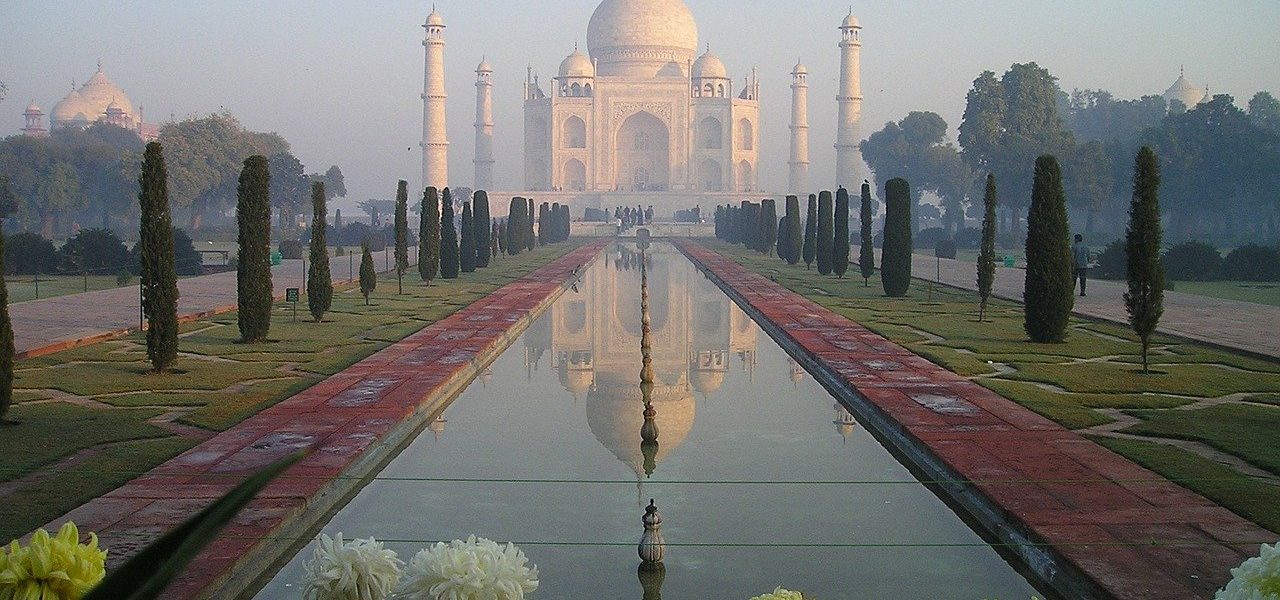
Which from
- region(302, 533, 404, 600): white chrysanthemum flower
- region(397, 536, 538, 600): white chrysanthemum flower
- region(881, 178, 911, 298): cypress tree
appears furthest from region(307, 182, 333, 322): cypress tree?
region(397, 536, 538, 600): white chrysanthemum flower

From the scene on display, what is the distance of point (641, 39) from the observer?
47969 mm

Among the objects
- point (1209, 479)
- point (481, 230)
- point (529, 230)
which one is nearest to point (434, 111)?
point (529, 230)

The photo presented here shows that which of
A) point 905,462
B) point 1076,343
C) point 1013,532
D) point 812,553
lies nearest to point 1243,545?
point 1013,532

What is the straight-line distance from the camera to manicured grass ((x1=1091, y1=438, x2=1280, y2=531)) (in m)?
4.41

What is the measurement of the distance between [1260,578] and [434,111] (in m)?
43.9

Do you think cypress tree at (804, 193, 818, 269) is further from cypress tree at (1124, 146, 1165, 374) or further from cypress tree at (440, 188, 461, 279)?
cypress tree at (1124, 146, 1165, 374)

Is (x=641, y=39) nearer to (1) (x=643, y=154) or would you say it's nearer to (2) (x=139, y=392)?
(1) (x=643, y=154)

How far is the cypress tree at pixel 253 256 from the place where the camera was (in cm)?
959

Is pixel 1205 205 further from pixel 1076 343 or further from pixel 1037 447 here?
pixel 1037 447

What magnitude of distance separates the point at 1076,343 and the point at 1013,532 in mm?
6074

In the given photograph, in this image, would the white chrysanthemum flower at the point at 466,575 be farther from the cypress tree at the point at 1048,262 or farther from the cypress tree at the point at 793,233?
the cypress tree at the point at 793,233

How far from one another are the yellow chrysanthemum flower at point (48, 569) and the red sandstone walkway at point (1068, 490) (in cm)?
292

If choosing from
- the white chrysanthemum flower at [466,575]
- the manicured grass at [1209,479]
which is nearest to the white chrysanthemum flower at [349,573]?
the white chrysanthemum flower at [466,575]

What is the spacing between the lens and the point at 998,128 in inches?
1259
